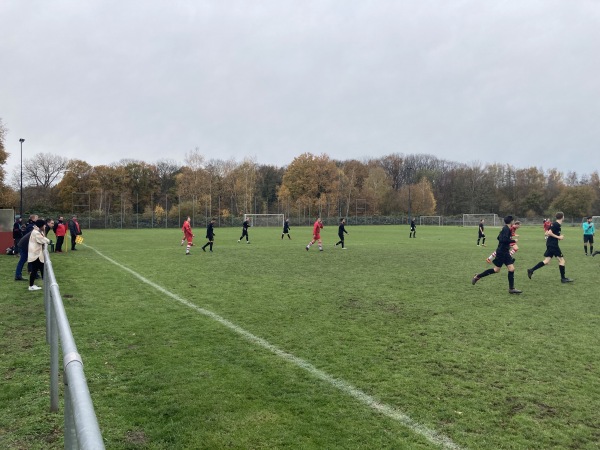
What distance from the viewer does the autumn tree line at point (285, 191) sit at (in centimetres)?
7494

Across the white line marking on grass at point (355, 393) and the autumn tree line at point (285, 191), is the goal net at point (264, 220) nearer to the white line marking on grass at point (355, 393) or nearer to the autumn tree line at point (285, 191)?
the autumn tree line at point (285, 191)

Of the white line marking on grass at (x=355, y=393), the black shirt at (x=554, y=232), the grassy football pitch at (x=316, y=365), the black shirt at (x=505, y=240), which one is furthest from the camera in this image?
the black shirt at (x=554, y=232)

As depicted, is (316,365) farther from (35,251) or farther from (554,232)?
(554,232)

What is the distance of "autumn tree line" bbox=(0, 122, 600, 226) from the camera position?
74.9 meters

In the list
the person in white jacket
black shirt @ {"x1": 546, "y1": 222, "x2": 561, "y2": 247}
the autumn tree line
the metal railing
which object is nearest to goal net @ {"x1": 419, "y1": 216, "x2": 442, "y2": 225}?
the autumn tree line

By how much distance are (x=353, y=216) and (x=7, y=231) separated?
66.4 metres

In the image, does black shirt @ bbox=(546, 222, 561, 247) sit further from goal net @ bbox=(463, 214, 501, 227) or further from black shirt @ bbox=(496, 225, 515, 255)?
goal net @ bbox=(463, 214, 501, 227)

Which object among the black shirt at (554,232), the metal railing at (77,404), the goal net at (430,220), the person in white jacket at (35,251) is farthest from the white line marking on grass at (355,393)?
the goal net at (430,220)

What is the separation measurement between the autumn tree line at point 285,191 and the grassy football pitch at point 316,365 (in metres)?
57.9

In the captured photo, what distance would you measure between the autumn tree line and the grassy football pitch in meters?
57.9

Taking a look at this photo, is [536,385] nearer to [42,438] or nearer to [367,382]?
[367,382]

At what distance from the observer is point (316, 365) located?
5977mm

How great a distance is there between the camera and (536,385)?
5340mm

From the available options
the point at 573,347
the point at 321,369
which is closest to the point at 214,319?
the point at 321,369
